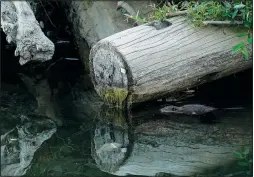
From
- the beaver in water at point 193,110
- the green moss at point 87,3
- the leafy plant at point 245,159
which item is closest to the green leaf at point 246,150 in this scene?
the leafy plant at point 245,159

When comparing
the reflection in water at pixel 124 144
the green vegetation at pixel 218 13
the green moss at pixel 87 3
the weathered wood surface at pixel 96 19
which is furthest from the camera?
the green moss at pixel 87 3

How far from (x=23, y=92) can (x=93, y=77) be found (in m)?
1.03

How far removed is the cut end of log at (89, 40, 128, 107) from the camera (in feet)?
15.5

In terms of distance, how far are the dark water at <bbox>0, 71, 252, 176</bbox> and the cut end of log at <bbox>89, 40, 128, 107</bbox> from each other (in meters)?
0.18

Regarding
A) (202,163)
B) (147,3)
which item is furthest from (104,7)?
(202,163)

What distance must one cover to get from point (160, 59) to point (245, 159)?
1328 mm

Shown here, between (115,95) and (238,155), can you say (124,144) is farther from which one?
(238,155)

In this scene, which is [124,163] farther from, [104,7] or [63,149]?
[104,7]

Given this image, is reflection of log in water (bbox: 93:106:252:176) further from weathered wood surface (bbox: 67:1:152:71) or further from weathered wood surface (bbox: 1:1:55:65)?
weathered wood surface (bbox: 67:1:152:71)

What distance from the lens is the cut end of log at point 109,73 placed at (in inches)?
187

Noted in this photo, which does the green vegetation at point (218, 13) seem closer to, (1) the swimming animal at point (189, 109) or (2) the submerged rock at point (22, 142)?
(1) the swimming animal at point (189, 109)

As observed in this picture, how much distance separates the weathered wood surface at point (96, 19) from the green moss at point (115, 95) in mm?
1363

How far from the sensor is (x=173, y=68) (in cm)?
477

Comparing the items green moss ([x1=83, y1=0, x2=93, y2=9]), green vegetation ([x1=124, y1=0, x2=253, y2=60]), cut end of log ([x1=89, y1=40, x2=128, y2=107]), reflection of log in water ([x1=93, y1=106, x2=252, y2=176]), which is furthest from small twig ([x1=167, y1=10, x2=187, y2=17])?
green moss ([x1=83, y1=0, x2=93, y2=9])
